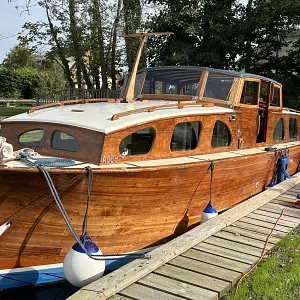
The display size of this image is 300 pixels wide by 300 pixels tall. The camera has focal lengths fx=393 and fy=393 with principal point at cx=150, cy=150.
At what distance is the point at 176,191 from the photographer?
477 cm

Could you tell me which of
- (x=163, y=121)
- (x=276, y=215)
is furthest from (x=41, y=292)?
(x=276, y=215)

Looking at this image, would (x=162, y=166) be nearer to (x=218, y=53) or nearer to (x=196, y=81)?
(x=196, y=81)

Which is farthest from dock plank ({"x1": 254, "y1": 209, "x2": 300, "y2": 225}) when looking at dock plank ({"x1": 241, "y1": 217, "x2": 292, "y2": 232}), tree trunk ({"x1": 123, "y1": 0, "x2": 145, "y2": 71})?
tree trunk ({"x1": 123, "y1": 0, "x2": 145, "y2": 71})

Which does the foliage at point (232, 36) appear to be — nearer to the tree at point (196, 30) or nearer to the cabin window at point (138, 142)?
the tree at point (196, 30)

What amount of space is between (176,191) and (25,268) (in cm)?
190

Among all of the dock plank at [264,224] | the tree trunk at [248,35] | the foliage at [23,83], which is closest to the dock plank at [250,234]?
the dock plank at [264,224]

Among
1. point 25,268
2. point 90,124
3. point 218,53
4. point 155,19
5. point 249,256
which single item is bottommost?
point 25,268

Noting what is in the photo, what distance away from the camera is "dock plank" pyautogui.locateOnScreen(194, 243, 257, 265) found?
3773mm

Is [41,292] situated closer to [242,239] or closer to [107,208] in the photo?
[107,208]

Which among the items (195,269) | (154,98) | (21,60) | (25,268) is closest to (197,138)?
(154,98)

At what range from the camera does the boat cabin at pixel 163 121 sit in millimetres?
4414

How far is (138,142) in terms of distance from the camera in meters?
4.64

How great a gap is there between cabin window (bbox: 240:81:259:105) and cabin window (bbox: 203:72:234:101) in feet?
0.98

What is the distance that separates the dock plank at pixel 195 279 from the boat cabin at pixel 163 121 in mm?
1365
